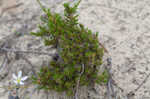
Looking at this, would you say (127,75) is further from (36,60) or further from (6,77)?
(6,77)

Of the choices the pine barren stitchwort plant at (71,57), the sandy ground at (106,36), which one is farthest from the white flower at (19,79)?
the pine barren stitchwort plant at (71,57)

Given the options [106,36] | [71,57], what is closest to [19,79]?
[71,57]

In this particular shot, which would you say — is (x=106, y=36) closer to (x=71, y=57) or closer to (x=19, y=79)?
(x=71, y=57)

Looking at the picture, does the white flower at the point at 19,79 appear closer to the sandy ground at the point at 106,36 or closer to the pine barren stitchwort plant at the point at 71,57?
the sandy ground at the point at 106,36

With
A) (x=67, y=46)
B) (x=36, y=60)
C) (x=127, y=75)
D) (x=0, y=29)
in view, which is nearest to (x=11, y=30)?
(x=0, y=29)

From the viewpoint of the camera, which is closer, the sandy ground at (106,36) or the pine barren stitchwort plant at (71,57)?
the pine barren stitchwort plant at (71,57)
